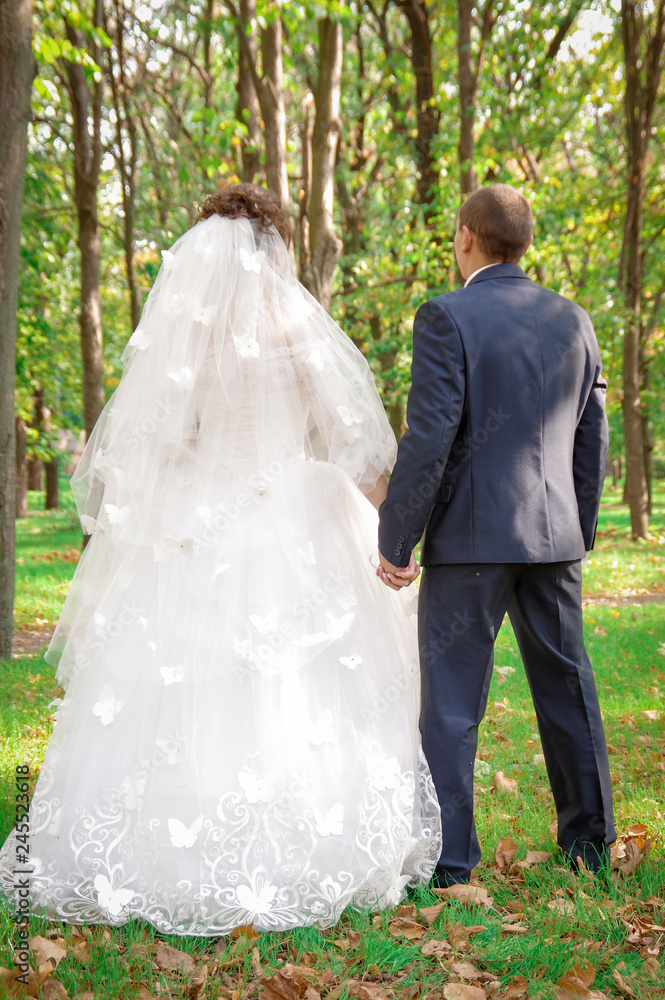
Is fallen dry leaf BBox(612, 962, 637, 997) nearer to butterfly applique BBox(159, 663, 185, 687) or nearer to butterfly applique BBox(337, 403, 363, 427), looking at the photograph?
butterfly applique BBox(159, 663, 185, 687)

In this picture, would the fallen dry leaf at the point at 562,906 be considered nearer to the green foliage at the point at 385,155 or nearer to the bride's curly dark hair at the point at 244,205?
the bride's curly dark hair at the point at 244,205

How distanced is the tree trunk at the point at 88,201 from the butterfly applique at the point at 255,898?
24.4 feet

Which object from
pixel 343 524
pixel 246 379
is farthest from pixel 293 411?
pixel 343 524

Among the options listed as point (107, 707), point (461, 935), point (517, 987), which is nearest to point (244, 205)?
point (107, 707)

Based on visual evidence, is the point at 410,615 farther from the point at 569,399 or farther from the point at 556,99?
the point at 556,99

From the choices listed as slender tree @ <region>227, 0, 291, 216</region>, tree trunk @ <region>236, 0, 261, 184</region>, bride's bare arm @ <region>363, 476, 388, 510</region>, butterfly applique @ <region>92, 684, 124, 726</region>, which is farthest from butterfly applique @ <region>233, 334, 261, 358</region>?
tree trunk @ <region>236, 0, 261, 184</region>

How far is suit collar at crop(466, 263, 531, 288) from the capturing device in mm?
2871

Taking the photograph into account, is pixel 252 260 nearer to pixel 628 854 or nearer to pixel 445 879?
pixel 445 879

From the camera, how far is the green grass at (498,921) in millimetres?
2303

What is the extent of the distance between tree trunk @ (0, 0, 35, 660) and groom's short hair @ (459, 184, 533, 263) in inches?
142

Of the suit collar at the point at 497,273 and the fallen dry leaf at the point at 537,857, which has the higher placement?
the suit collar at the point at 497,273

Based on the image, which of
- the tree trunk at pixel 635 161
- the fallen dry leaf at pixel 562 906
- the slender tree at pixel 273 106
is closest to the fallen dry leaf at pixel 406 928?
the fallen dry leaf at pixel 562 906

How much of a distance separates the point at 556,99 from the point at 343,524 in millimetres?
11431

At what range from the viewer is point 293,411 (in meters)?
3.07
